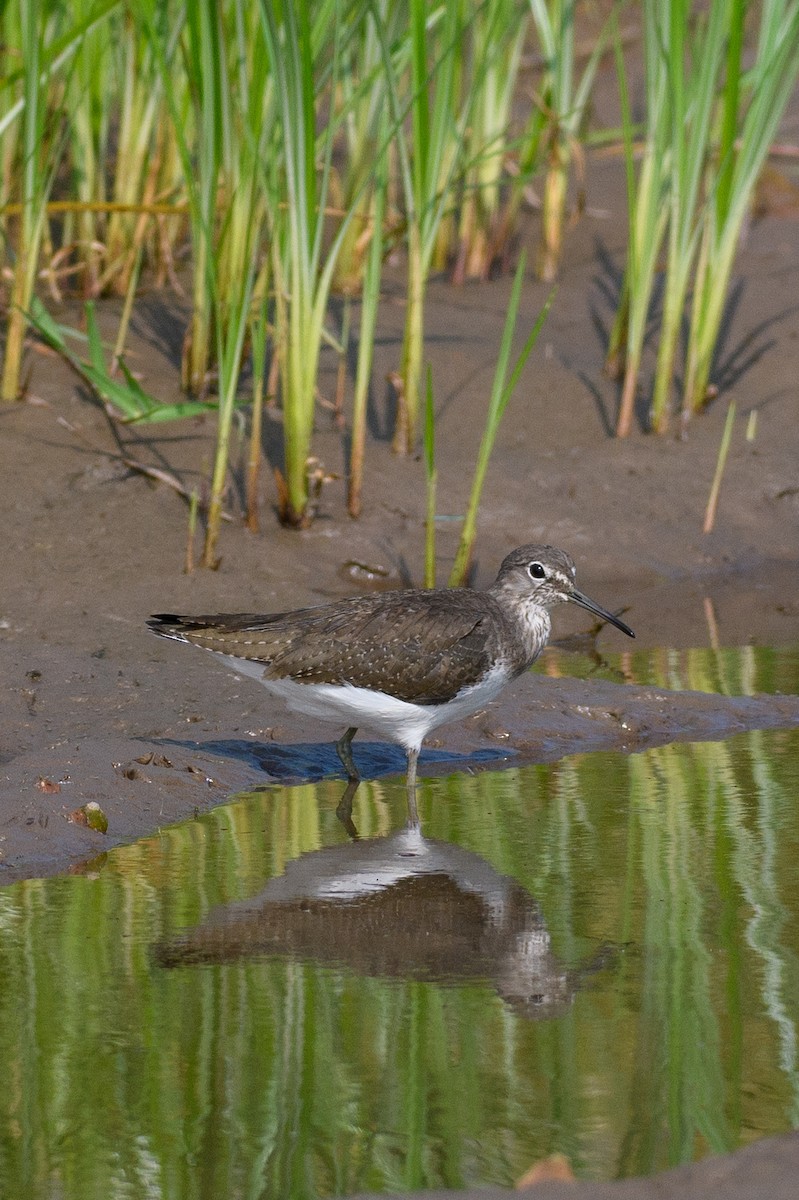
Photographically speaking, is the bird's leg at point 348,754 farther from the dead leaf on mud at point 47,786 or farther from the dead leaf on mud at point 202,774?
the dead leaf on mud at point 47,786

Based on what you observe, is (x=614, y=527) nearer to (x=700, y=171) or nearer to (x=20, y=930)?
(x=700, y=171)

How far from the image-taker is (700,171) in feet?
31.3

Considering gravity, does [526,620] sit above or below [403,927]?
above

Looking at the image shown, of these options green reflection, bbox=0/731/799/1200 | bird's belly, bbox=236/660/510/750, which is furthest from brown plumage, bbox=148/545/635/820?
green reflection, bbox=0/731/799/1200

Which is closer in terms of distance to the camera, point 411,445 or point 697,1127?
point 697,1127

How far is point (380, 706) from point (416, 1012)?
2261 millimetres

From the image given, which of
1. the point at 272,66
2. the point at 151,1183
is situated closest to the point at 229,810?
the point at 151,1183

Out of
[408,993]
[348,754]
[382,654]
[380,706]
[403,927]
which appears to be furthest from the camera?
[348,754]

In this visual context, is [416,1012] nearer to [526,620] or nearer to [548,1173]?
[548,1173]

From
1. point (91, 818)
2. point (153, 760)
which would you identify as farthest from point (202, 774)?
point (91, 818)

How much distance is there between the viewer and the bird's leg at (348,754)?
21.9 feet

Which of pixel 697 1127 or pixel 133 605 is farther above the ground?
pixel 697 1127

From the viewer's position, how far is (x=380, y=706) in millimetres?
6414

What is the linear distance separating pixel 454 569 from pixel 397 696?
1.90 meters
